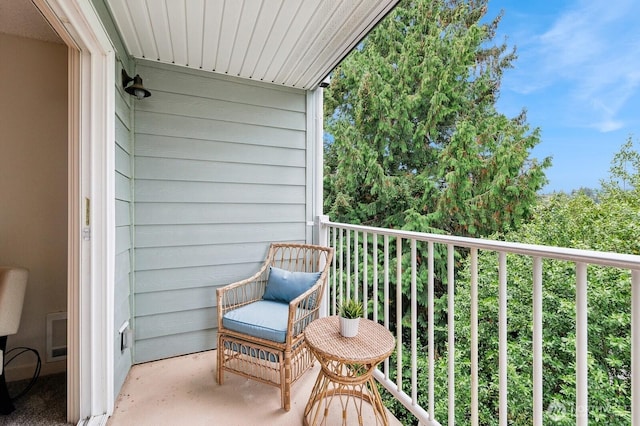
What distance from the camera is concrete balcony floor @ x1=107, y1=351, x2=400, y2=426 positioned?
1626mm

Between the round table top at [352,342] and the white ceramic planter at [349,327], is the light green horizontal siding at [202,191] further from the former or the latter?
the white ceramic planter at [349,327]

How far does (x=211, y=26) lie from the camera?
1.76m

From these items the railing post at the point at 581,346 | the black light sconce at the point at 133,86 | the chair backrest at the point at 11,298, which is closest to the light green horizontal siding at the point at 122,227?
the black light sconce at the point at 133,86

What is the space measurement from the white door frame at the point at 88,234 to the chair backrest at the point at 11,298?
33 centimetres

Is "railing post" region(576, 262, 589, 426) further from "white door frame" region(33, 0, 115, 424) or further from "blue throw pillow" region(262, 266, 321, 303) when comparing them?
"white door frame" region(33, 0, 115, 424)

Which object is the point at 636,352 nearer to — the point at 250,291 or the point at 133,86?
the point at 250,291

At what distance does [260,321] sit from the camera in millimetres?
1837

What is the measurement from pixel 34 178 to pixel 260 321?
186 centimetres

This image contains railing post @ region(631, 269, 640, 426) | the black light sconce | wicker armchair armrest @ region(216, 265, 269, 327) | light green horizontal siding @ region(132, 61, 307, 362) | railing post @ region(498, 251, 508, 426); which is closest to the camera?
railing post @ region(631, 269, 640, 426)

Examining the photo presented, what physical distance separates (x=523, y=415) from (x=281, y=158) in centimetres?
438

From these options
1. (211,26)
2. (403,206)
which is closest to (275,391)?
(211,26)

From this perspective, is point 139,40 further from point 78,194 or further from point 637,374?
point 637,374

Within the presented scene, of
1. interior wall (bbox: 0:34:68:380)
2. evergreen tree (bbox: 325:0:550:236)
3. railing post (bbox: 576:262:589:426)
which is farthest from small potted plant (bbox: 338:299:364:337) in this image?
evergreen tree (bbox: 325:0:550:236)

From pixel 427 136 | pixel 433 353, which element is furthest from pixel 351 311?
pixel 427 136
